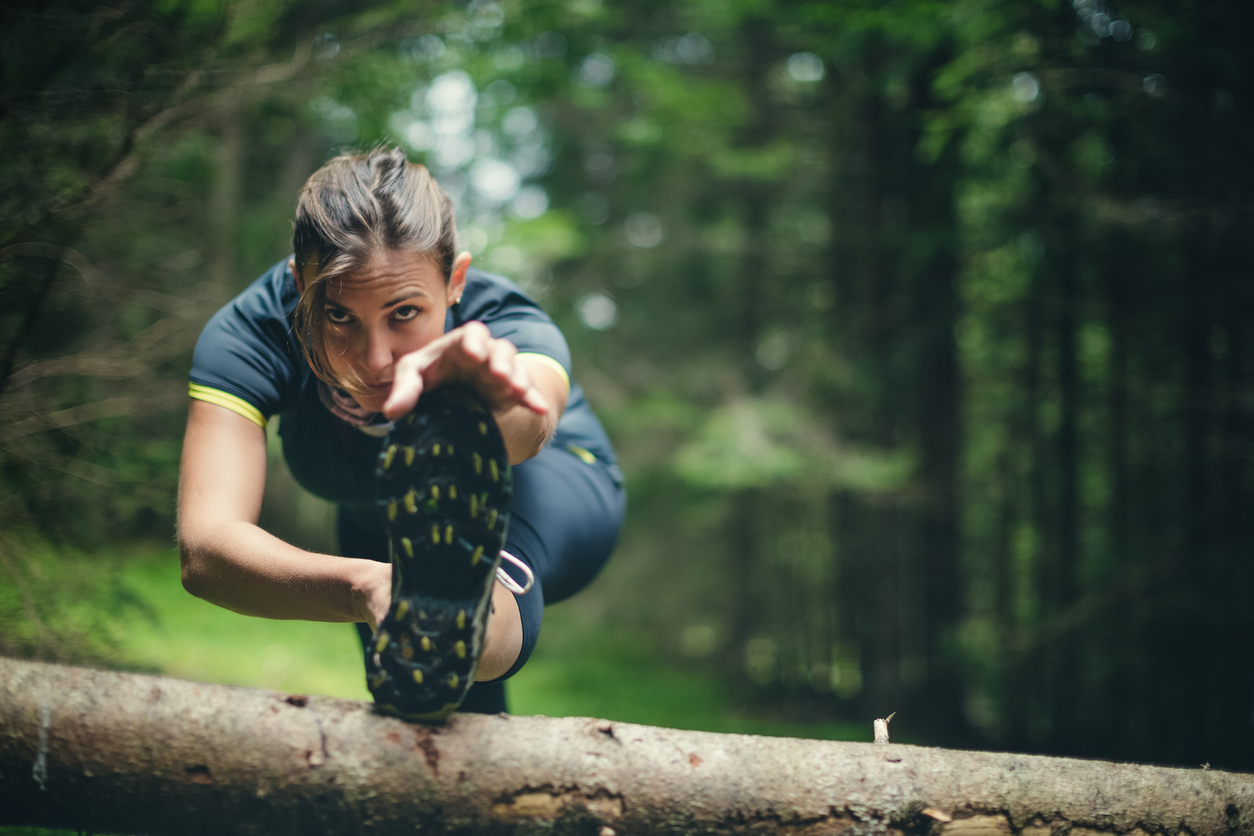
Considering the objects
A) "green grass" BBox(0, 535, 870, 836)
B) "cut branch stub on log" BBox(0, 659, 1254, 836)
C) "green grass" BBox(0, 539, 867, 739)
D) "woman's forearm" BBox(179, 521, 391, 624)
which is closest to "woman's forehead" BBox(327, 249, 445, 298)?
"woman's forearm" BBox(179, 521, 391, 624)

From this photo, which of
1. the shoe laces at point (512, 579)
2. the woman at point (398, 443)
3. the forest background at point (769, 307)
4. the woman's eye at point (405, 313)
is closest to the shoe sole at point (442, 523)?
the woman at point (398, 443)

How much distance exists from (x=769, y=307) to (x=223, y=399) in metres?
7.32

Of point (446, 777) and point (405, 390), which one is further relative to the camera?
point (446, 777)

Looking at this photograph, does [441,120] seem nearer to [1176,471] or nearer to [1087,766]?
[1087,766]

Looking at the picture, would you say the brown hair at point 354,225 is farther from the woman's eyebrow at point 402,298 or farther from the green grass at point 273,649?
the green grass at point 273,649

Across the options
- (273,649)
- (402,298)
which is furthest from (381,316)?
(273,649)

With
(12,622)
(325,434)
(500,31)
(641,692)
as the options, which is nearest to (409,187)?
(325,434)

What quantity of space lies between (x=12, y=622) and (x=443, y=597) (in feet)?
7.42

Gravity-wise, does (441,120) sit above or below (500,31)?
above

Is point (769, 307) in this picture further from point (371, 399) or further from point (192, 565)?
point (192, 565)

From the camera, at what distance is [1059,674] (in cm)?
A: 680

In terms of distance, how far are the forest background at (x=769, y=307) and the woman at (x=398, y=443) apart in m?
1.39

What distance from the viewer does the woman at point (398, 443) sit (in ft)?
3.71

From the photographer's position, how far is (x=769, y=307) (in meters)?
8.18
